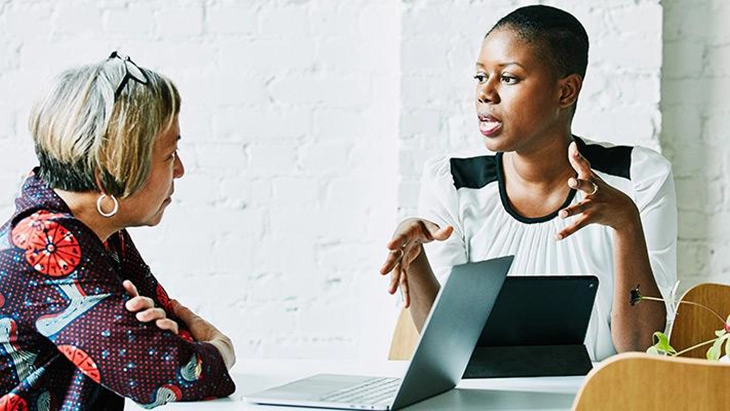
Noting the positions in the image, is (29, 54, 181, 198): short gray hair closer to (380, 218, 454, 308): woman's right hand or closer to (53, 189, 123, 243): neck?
(53, 189, 123, 243): neck

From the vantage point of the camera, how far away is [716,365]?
99cm

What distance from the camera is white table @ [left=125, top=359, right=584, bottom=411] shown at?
1376 mm

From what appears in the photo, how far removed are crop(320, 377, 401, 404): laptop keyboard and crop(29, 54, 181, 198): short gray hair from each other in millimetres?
399

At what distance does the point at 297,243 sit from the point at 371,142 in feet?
1.00

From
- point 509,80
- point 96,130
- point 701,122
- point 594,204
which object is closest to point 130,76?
point 96,130

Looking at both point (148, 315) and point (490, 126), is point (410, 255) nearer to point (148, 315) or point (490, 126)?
point (490, 126)

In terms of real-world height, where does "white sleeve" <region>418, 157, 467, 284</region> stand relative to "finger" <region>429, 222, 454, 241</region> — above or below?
below

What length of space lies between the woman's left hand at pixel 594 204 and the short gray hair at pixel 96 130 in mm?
613

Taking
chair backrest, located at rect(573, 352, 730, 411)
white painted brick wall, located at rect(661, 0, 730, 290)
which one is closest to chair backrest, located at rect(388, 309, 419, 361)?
white painted brick wall, located at rect(661, 0, 730, 290)

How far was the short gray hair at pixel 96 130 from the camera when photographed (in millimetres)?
1459

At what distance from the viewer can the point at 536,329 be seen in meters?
1.63

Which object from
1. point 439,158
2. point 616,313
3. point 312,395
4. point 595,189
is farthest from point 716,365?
point 439,158

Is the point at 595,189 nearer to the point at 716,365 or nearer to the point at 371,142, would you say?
the point at 716,365

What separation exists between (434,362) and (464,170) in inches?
37.0
